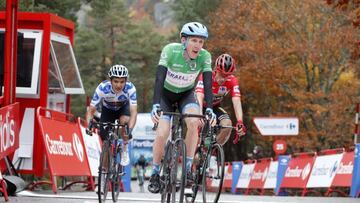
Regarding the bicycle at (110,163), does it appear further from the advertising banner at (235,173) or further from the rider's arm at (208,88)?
the advertising banner at (235,173)

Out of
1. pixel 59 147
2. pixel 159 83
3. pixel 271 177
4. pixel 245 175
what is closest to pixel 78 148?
pixel 59 147

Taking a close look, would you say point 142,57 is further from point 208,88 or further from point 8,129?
point 208,88

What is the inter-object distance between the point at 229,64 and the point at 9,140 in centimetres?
378

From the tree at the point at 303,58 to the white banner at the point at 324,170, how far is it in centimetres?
1883

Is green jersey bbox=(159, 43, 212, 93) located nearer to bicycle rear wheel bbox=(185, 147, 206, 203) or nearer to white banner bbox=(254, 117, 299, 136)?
bicycle rear wheel bbox=(185, 147, 206, 203)

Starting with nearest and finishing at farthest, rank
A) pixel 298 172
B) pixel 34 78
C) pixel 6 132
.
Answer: pixel 6 132, pixel 34 78, pixel 298 172

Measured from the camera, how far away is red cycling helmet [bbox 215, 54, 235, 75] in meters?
12.2

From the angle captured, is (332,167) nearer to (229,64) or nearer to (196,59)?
(229,64)

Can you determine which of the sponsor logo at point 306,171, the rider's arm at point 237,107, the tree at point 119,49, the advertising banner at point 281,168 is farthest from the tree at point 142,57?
the rider's arm at point 237,107

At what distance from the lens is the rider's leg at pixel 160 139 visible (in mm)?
10438

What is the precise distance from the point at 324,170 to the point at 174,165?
12.9 metres

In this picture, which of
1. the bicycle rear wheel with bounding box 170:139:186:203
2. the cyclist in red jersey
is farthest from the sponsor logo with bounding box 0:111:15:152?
the bicycle rear wheel with bounding box 170:139:186:203

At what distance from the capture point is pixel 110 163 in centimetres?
1241

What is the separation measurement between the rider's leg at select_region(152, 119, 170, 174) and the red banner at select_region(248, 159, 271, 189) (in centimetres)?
1844
